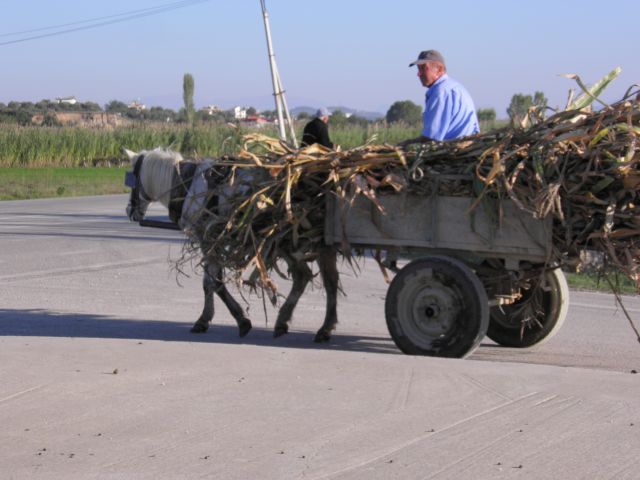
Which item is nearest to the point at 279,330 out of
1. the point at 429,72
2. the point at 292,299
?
the point at 292,299

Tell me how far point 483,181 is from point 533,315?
188 centimetres

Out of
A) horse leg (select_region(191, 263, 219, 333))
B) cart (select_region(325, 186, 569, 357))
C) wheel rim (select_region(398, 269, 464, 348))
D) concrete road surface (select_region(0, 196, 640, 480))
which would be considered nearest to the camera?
concrete road surface (select_region(0, 196, 640, 480))

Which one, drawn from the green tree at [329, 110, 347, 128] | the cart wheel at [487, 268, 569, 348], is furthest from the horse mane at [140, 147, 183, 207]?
the green tree at [329, 110, 347, 128]

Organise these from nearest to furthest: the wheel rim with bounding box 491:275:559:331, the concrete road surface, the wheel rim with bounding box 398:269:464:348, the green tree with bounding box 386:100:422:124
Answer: the concrete road surface < the wheel rim with bounding box 398:269:464:348 < the wheel rim with bounding box 491:275:559:331 < the green tree with bounding box 386:100:422:124

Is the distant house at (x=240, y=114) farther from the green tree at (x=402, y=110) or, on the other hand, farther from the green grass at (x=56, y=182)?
the green tree at (x=402, y=110)

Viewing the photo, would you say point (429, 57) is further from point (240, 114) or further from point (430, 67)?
point (240, 114)

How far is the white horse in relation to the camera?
9.22 m

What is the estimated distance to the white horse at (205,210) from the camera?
30.2 feet

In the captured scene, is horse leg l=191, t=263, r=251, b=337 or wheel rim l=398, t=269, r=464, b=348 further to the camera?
horse leg l=191, t=263, r=251, b=337

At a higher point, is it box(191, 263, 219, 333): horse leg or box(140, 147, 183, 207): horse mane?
box(140, 147, 183, 207): horse mane

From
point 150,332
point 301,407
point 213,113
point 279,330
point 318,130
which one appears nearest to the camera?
point 301,407

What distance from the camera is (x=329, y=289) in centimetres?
974

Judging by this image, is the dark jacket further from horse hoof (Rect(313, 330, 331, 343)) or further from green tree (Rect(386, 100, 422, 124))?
green tree (Rect(386, 100, 422, 124))

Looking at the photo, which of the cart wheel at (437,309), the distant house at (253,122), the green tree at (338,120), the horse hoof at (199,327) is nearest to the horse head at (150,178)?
the horse hoof at (199,327)
